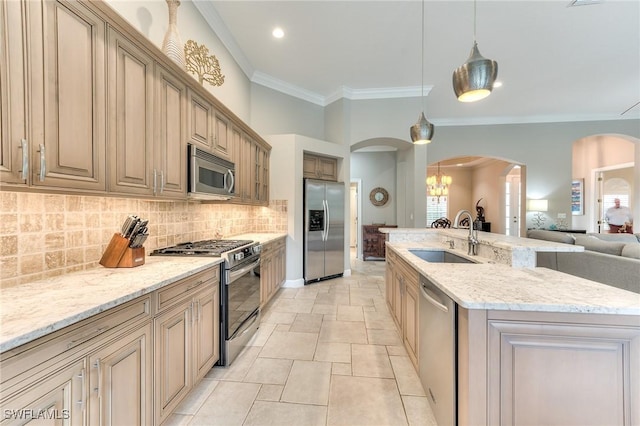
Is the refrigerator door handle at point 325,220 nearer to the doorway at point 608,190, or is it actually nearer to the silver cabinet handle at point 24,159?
the silver cabinet handle at point 24,159

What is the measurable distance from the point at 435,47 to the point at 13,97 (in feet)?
14.3

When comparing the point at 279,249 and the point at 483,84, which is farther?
the point at 279,249

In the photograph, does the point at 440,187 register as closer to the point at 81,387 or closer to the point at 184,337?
the point at 184,337

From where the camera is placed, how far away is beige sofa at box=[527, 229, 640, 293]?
2547mm

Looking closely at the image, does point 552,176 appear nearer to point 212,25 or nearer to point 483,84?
point 483,84

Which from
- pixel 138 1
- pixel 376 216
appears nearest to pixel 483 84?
pixel 138 1

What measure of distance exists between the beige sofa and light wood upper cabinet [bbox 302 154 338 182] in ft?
11.6

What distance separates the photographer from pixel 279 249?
393cm

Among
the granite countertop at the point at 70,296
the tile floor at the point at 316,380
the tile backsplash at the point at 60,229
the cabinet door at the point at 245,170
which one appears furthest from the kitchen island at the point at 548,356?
the cabinet door at the point at 245,170

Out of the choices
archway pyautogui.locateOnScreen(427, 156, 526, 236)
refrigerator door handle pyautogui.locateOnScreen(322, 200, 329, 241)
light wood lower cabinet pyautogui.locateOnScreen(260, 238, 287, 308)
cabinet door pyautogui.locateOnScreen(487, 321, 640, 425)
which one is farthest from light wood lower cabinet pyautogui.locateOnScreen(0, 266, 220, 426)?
archway pyautogui.locateOnScreen(427, 156, 526, 236)

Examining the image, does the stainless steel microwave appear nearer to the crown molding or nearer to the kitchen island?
the crown molding

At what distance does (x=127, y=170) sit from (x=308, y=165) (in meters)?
3.45

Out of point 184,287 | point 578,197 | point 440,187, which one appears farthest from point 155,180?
point 578,197

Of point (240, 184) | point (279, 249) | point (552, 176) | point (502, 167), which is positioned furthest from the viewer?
point (502, 167)
